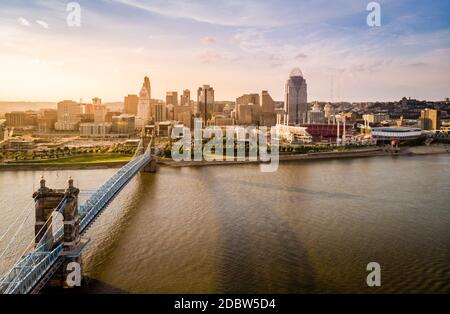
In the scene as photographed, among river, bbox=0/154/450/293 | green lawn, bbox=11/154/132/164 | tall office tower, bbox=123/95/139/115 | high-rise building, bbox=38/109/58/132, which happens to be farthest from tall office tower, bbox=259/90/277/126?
river, bbox=0/154/450/293

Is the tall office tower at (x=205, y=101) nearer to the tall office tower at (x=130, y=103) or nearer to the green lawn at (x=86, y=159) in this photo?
the tall office tower at (x=130, y=103)

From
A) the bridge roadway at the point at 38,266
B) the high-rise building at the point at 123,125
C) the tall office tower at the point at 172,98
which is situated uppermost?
the tall office tower at the point at 172,98

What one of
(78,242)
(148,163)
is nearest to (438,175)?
(148,163)

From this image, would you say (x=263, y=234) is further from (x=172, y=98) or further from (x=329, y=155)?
(x=172, y=98)

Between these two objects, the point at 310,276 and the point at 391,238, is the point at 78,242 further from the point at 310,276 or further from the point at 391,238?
the point at 391,238

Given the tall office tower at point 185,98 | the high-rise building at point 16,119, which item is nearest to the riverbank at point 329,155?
the high-rise building at point 16,119
